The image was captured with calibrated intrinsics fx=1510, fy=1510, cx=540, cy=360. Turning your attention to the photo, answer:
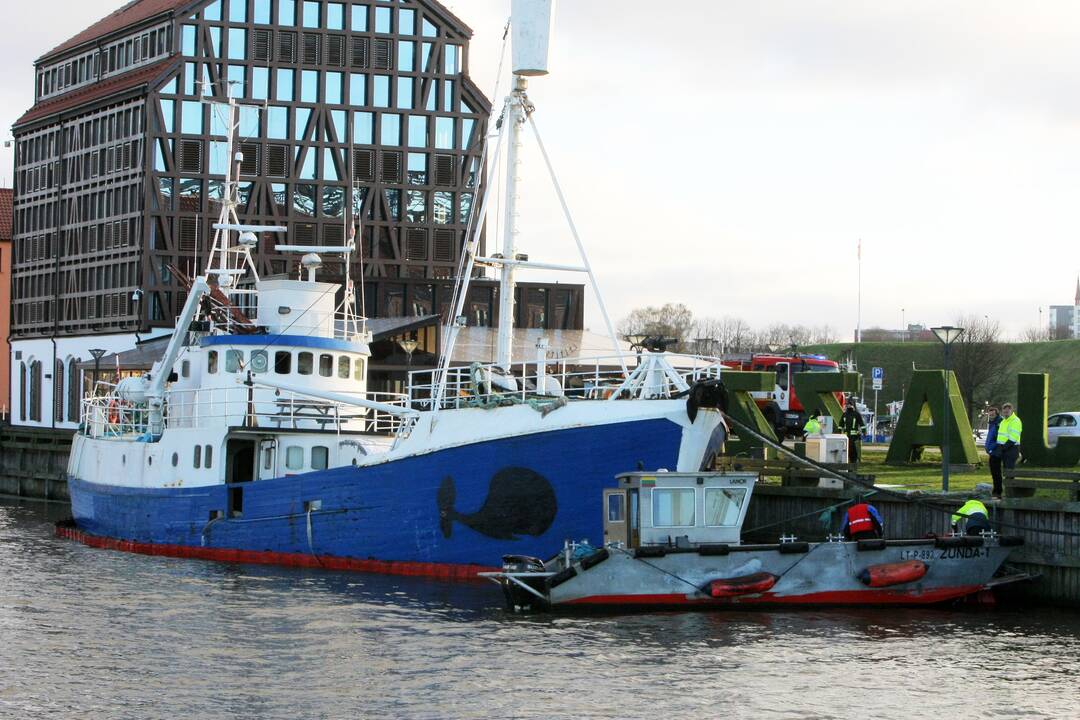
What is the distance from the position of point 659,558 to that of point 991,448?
8.91m

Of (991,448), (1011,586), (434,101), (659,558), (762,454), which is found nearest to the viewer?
(659,558)

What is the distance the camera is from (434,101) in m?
96.4

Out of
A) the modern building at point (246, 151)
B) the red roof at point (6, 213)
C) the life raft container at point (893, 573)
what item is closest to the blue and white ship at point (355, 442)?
the life raft container at point (893, 573)

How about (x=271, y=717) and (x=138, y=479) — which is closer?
(x=271, y=717)

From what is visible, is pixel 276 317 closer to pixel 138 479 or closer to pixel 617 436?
pixel 138 479

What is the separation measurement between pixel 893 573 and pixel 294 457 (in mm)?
15738

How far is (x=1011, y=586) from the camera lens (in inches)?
1169

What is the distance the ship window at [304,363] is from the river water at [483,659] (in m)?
8.89

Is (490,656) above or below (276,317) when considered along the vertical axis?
below

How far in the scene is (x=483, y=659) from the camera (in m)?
23.8

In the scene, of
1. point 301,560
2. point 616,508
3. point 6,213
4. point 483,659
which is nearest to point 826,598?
point 616,508

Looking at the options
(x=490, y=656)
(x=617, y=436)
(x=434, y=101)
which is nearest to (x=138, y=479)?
(x=617, y=436)

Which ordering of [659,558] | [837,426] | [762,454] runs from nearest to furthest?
[659,558] → [762,454] → [837,426]

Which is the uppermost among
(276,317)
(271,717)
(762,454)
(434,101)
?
(434,101)
